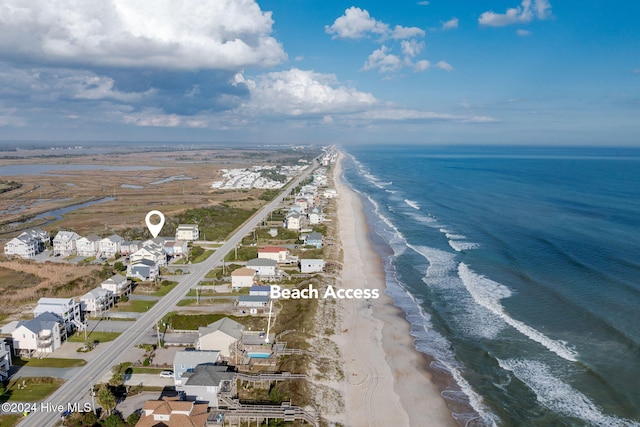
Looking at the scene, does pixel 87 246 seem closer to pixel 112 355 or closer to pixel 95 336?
pixel 95 336

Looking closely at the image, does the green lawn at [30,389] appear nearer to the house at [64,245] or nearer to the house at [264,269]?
the house at [264,269]

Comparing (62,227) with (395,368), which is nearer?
(395,368)

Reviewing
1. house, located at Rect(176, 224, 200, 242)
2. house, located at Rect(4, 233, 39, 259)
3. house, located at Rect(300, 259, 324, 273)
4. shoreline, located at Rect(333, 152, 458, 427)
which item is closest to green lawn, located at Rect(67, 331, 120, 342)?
shoreline, located at Rect(333, 152, 458, 427)

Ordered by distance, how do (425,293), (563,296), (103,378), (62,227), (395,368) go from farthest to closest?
(62,227)
(425,293)
(563,296)
(395,368)
(103,378)

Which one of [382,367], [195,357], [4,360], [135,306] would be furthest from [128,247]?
[382,367]

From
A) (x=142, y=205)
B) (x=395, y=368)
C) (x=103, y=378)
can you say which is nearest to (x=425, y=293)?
(x=395, y=368)

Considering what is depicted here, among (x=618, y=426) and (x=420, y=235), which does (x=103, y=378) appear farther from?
(x=420, y=235)

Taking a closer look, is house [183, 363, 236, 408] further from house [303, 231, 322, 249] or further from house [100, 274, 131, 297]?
house [303, 231, 322, 249]
